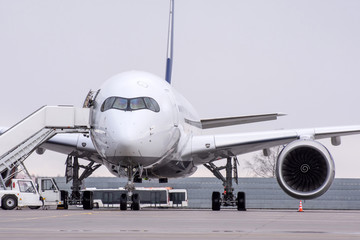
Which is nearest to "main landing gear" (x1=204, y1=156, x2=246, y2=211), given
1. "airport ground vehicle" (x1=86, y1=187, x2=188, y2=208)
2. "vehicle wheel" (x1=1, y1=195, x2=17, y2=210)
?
"vehicle wheel" (x1=1, y1=195, x2=17, y2=210)

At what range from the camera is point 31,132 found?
2522 cm

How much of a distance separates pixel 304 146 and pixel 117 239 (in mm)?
13847

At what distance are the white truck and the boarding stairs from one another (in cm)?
116

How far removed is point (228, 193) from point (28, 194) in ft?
34.1

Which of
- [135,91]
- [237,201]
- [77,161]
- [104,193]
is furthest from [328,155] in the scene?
[104,193]

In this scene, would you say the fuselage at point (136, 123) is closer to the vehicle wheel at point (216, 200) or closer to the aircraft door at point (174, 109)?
the aircraft door at point (174, 109)

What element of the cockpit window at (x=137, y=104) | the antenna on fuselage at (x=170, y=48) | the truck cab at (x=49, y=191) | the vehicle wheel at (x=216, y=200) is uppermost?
the antenna on fuselage at (x=170, y=48)

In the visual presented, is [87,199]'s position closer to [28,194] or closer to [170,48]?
[28,194]

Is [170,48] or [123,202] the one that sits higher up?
[170,48]

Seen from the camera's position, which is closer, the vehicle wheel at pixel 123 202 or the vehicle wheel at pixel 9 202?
the vehicle wheel at pixel 123 202

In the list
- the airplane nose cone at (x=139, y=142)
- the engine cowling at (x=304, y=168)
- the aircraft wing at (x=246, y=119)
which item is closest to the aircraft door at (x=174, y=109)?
the airplane nose cone at (x=139, y=142)

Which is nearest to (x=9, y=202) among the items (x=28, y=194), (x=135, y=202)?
(x=28, y=194)

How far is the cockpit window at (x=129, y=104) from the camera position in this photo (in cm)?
2069

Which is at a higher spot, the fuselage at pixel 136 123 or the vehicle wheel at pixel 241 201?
the fuselage at pixel 136 123
